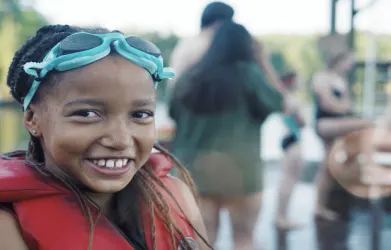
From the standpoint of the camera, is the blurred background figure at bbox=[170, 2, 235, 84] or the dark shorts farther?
the dark shorts

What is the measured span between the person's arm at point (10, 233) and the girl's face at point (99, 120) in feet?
0.48

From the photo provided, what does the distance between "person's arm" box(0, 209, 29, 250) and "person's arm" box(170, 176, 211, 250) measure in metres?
0.40

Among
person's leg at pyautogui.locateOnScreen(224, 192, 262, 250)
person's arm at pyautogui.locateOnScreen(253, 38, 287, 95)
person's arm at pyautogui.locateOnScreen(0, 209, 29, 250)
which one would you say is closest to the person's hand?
person's leg at pyautogui.locateOnScreen(224, 192, 262, 250)

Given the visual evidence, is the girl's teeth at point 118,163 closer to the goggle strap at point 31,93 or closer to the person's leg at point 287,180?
the goggle strap at point 31,93

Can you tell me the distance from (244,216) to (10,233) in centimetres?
178

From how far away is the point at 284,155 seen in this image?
4.33 meters

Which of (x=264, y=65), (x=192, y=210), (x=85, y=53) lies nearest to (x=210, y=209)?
(x=264, y=65)

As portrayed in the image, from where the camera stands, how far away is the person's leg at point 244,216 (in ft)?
8.91

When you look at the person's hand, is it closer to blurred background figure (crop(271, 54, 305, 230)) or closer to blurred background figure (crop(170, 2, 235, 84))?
blurred background figure (crop(271, 54, 305, 230))

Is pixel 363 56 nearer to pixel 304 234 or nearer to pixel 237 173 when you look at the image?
pixel 304 234

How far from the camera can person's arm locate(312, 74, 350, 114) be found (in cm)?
426

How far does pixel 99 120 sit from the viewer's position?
3.67 ft

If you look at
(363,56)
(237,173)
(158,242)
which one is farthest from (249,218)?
(363,56)

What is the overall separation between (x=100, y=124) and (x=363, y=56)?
5891mm
